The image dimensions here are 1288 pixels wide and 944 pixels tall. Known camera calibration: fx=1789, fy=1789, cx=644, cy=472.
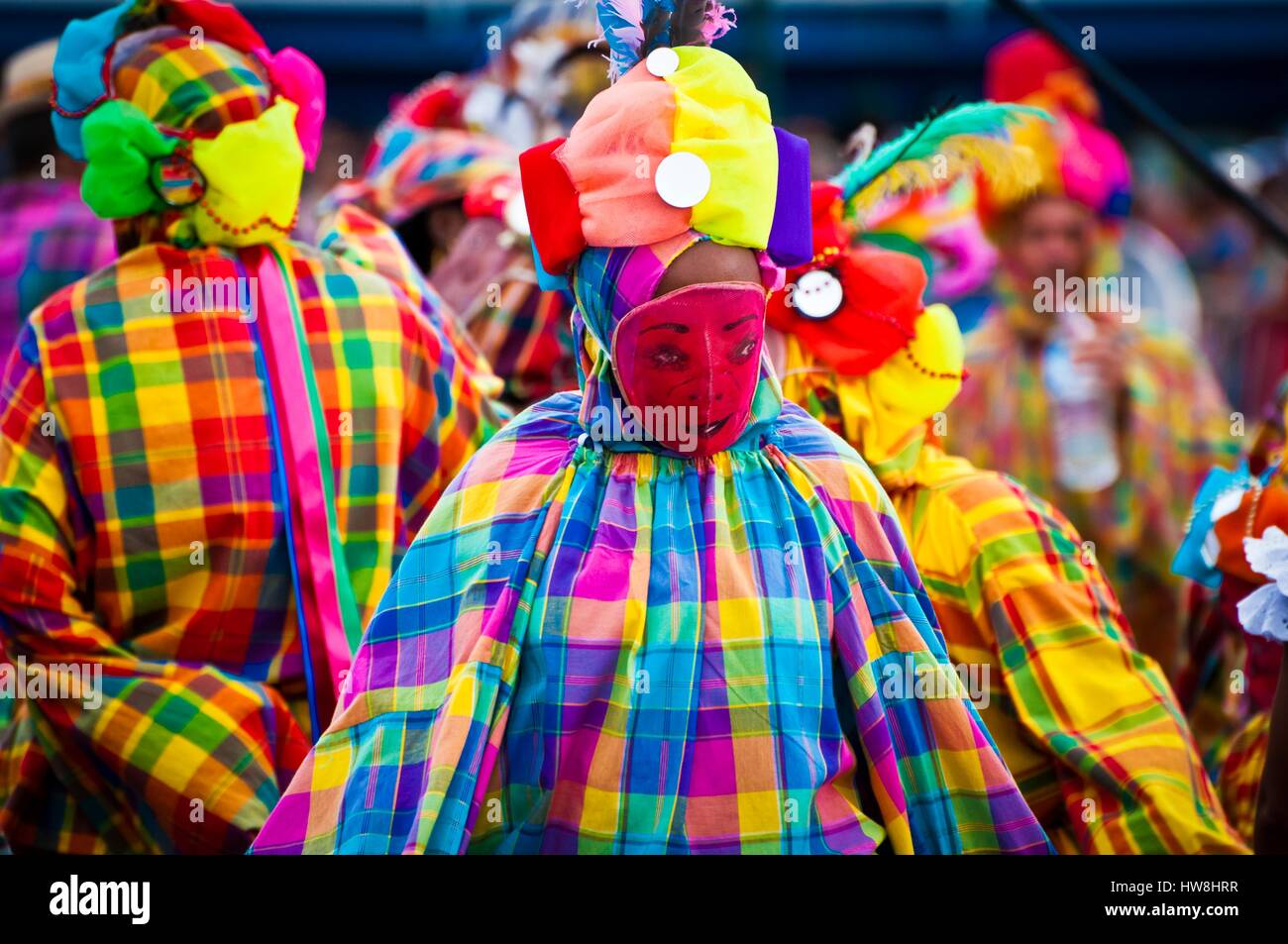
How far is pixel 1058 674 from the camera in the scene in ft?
9.75

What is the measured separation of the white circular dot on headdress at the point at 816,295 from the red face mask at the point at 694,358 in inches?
26.7

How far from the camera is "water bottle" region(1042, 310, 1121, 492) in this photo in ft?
17.0

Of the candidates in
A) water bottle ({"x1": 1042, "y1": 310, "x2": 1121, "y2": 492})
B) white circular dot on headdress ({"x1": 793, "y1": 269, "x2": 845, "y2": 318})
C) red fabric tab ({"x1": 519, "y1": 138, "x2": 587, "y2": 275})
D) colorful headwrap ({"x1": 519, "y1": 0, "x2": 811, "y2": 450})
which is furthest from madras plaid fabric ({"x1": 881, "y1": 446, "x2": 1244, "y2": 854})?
water bottle ({"x1": 1042, "y1": 310, "x2": 1121, "y2": 492})

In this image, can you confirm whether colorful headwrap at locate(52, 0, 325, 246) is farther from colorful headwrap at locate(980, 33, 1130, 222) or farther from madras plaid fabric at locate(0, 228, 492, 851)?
colorful headwrap at locate(980, 33, 1130, 222)

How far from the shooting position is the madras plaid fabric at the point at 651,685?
2.34 meters

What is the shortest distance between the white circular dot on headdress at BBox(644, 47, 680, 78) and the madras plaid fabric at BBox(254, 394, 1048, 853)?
0.52 m

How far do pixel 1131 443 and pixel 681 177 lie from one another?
3.20m

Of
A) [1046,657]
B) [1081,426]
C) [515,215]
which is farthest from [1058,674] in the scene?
[1081,426]

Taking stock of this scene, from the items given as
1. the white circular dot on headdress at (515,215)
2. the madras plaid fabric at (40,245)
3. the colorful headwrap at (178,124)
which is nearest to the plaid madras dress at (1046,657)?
the colorful headwrap at (178,124)

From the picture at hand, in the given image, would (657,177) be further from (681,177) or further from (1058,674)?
(1058,674)

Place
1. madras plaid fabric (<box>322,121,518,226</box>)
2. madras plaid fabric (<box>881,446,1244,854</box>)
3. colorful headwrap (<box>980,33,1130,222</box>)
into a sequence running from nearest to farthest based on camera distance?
madras plaid fabric (<box>881,446,1244,854</box>) → madras plaid fabric (<box>322,121,518,226</box>) → colorful headwrap (<box>980,33,1130,222</box>)

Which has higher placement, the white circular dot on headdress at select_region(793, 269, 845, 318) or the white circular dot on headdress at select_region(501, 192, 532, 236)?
the white circular dot on headdress at select_region(501, 192, 532, 236)

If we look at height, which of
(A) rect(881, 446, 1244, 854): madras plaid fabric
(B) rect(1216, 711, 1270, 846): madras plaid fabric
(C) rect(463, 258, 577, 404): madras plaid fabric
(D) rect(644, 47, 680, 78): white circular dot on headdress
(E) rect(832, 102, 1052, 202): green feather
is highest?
(D) rect(644, 47, 680, 78): white circular dot on headdress

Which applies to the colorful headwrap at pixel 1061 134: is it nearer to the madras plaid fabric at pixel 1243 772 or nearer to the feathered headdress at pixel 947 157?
the feathered headdress at pixel 947 157
